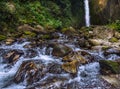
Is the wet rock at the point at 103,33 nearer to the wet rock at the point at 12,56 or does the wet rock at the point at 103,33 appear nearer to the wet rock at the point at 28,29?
the wet rock at the point at 28,29

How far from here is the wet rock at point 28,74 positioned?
29.7 feet

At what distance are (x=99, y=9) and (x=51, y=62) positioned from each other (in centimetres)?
1108

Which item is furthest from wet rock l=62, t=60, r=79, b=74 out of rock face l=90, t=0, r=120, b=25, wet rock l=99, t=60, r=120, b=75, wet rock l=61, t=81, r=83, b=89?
rock face l=90, t=0, r=120, b=25

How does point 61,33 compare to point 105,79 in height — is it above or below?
above

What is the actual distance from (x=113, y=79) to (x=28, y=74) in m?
2.86

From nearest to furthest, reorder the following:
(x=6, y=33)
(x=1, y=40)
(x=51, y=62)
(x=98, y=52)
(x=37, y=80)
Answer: (x=37, y=80), (x=51, y=62), (x=98, y=52), (x=1, y=40), (x=6, y=33)

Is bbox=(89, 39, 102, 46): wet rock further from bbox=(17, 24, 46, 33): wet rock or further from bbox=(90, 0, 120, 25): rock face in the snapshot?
bbox=(90, 0, 120, 25): rock face

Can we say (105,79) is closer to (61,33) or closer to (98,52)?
(98,52)

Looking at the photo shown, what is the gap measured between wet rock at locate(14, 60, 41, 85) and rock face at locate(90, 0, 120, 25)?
11.7 m

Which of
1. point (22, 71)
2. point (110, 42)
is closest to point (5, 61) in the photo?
point (22, 71)

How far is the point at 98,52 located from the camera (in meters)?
12.2

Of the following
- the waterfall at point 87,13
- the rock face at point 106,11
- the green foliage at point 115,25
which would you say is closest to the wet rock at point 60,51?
the green foliage at point 115,25

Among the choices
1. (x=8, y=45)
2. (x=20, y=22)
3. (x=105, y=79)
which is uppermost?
(x=20, y=22)

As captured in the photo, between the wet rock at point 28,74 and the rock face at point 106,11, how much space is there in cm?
1174
